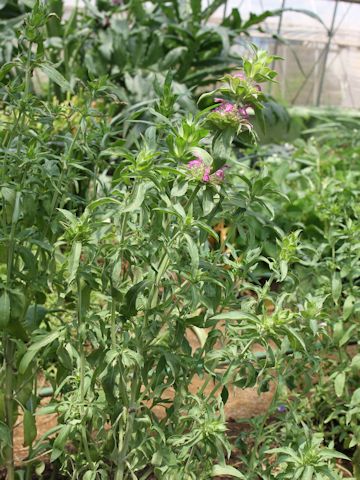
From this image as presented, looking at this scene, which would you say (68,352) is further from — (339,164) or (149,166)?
(339,164)

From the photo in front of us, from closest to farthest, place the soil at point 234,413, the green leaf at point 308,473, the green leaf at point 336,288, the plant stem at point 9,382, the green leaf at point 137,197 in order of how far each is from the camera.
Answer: the green leaf at point 137,197 → the green leaf at point 308,473 → the plant stem at point 9,382 → the green leaf at point 336,288 → the soil at point 234,413

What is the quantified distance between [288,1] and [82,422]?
941 cm

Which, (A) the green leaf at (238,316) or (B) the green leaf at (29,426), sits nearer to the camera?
(A) the green leaf at (238,316)

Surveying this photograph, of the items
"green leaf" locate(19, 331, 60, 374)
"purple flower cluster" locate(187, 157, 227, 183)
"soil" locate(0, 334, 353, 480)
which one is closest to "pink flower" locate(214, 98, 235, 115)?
"purple flower cluster" locate(187, 157, 227, 183)

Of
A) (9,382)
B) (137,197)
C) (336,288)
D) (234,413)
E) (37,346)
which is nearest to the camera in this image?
(137,197)

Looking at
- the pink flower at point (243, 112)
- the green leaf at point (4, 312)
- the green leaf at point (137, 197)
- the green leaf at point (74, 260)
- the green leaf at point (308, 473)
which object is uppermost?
the pink flower at point (243, 112)

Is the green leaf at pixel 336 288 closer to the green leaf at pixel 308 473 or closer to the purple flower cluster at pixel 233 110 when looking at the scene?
the green leaf at pixel 308 473

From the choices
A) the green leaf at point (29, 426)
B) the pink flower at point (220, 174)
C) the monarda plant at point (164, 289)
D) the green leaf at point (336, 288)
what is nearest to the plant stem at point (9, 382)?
the green leaf at point (29, 426)

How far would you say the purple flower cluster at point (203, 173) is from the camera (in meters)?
1.26

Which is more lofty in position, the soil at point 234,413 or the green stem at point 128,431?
the green stem at point 128,431

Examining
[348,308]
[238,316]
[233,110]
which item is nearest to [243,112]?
[233,110]

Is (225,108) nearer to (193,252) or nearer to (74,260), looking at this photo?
(193,252)

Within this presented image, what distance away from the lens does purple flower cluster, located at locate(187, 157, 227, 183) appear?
1.26 m

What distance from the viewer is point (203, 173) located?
4.16ft
